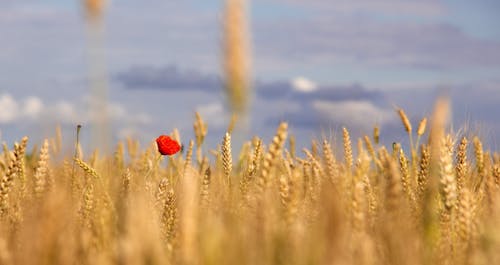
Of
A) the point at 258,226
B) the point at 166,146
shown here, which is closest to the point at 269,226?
the point at 258,226

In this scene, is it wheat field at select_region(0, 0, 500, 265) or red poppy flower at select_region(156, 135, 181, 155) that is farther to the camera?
red poppy flower at select_region(156, 135, 181, 155)

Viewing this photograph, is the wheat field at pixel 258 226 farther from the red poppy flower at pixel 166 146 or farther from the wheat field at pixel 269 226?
the red poppy flower at pixel 166 146

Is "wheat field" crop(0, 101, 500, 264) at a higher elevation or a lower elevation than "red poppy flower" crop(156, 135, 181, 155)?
lower

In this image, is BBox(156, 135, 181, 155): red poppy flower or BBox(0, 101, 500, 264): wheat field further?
BBox(156, 135, 181, 155): red poppy flower

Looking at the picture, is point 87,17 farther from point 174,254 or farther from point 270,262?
point 270,262

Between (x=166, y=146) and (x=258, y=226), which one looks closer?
(x=258, y=226)

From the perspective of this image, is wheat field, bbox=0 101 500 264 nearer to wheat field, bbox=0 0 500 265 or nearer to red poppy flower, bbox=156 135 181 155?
wheat field, bbox=0 0 500 265

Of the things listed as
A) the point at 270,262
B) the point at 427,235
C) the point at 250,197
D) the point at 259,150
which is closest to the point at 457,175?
the point at 259,150

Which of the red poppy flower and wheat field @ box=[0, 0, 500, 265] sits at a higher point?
the red poppy flower

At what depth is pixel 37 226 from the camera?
1502mm

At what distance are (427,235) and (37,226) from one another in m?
0.98

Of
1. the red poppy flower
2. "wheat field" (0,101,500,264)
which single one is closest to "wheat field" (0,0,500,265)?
"wheat field" (0,101,500,264)

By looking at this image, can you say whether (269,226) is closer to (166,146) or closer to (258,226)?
(258,226)

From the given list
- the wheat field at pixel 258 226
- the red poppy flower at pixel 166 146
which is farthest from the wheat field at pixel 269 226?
the red poppy flower at pixel 166 146
